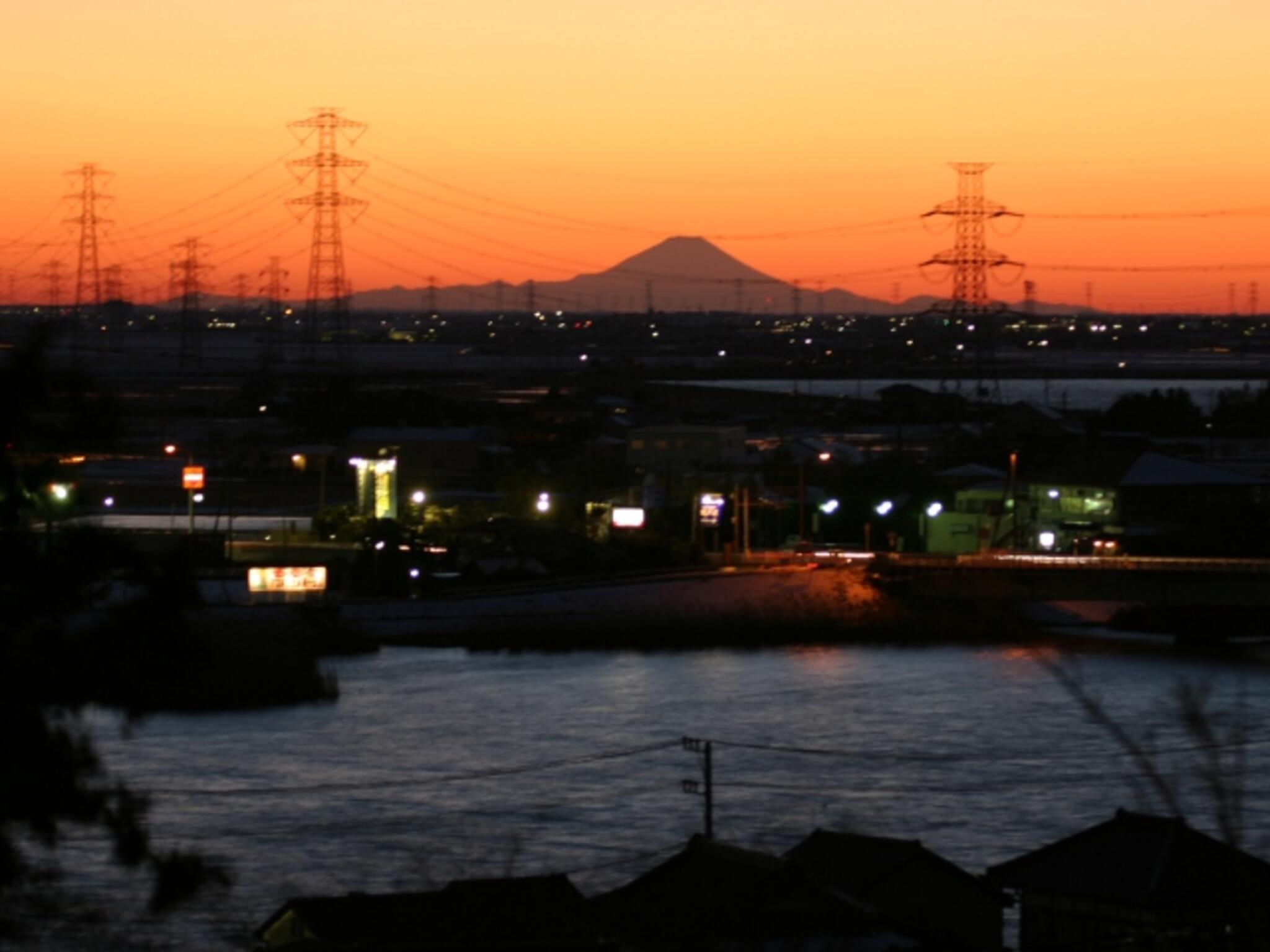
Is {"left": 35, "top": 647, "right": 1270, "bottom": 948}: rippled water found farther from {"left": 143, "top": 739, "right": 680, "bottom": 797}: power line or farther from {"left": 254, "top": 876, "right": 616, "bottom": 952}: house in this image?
{"left": 254, "top": 876, "right": 616, "bottom": 952}: house

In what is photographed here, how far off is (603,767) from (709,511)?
A: 14.2ft

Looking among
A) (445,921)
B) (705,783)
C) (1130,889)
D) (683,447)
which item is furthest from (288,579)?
(1130,889)

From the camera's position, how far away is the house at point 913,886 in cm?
285

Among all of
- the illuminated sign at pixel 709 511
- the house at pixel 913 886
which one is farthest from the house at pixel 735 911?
the illuminated sign at pixel 709 511

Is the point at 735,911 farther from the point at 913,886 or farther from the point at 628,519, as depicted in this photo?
the point at 628,519

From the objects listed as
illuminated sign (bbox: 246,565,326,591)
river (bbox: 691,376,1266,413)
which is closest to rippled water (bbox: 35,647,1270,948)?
illuminated sign (bbox: 246,565,326,591)

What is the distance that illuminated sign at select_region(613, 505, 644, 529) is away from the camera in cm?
912

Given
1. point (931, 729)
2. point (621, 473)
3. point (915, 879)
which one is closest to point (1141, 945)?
point (915, 879)

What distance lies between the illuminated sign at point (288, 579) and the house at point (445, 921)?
4.67 m

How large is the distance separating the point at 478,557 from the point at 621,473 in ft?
9.82

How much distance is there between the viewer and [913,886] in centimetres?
293

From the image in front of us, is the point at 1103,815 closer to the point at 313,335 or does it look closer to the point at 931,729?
the point at 931,729

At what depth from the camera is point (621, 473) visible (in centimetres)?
→ 1145

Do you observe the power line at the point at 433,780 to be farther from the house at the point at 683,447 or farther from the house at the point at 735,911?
the house at the point at 683,447
